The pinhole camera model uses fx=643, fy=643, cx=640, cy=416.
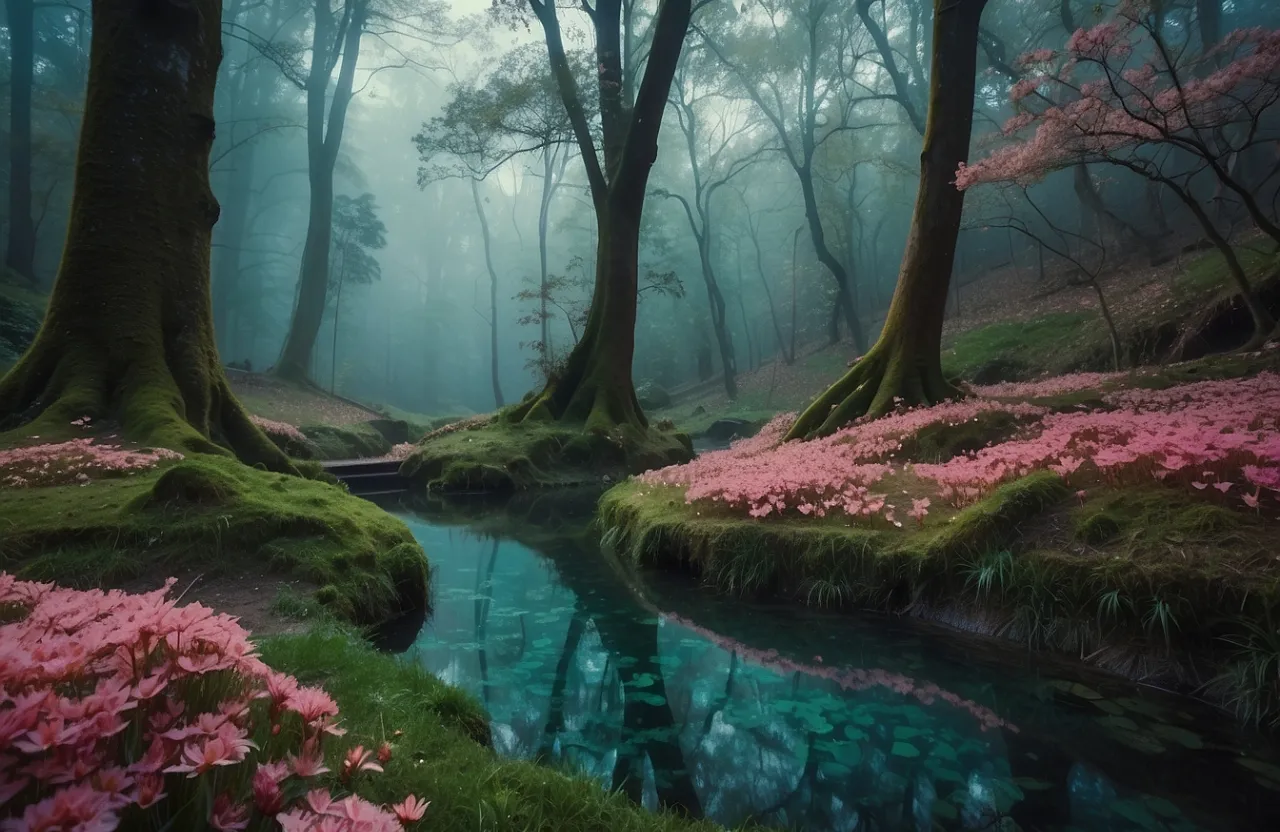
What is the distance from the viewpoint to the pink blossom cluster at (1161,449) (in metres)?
3.79

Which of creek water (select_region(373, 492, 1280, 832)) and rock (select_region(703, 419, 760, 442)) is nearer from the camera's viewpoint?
creek water (select_region(373, 492, 1280, 832))

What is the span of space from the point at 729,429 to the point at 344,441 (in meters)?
12.2

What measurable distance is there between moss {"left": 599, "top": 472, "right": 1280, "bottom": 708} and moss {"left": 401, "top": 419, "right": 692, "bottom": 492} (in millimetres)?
6761

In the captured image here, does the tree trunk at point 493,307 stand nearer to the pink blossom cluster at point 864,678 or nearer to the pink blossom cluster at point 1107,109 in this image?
the pink blossom cluster at point 1107,109

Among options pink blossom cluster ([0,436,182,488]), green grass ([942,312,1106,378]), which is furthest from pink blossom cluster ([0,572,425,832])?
green grass ([942,312,1106,378])

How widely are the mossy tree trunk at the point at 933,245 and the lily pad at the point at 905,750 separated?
6097 millimetres

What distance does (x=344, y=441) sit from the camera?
16781 mm

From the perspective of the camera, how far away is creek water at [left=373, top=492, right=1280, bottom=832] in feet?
8.37

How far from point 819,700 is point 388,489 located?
10.8 m

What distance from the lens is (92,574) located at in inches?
155

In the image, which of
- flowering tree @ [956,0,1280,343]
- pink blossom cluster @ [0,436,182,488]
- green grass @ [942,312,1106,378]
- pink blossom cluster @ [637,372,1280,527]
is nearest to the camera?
pink blossom cluster @ [637,372,1280,527]

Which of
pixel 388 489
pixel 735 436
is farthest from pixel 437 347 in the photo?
pixel 388 489

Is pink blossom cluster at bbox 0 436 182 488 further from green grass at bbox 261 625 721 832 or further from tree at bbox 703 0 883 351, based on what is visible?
tree at bbox 703 0 883 351

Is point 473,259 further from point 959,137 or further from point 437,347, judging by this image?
point 959,137
